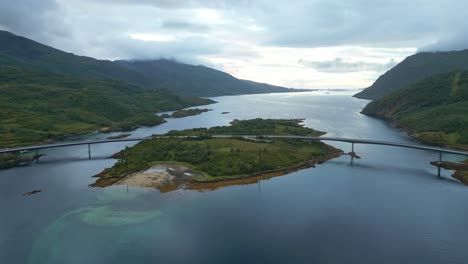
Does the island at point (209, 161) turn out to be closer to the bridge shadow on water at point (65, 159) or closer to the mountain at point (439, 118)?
the bridge shadow on water at point (65, 159)

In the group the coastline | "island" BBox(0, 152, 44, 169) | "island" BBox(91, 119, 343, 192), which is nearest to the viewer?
the coastline

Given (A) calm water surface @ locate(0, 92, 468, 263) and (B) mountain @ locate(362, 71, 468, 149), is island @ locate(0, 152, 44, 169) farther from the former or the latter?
(B) mountain @ locate(362, 71, 468, 149)

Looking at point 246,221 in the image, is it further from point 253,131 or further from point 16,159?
point 253,131

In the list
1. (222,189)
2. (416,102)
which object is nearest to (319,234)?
(222,189)

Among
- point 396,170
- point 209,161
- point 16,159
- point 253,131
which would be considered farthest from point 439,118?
point 16,159

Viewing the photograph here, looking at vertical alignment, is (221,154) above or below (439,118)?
below

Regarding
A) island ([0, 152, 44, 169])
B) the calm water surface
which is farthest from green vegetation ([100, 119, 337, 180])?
island ([0, 152, 44, 169])

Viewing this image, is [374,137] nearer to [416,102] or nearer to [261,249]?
[416,102]
